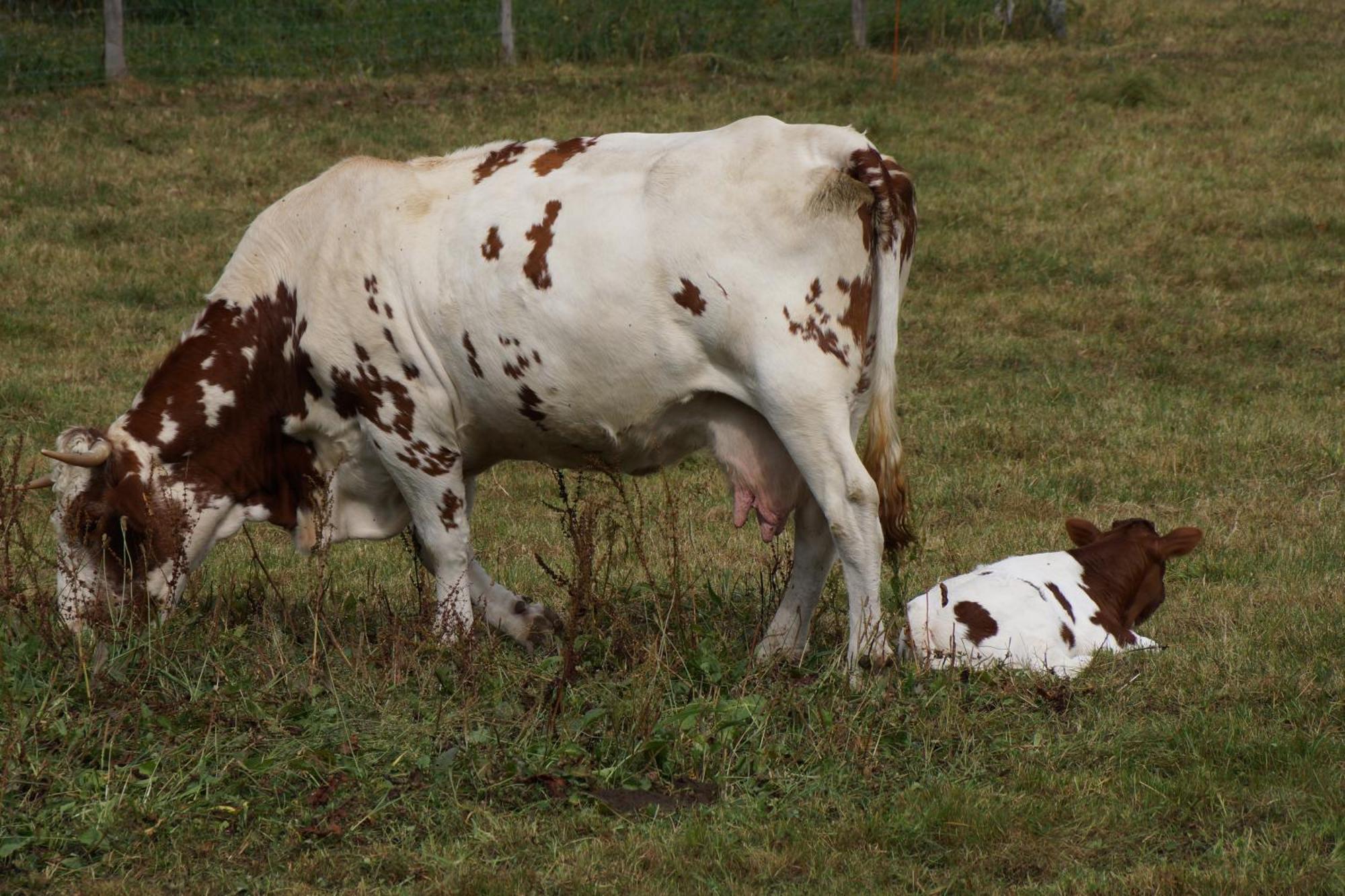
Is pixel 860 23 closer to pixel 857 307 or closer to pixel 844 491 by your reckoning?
pixel 857 307

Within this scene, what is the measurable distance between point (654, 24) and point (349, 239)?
43.3 feet

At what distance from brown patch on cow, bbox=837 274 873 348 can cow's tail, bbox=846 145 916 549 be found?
4 centimetres

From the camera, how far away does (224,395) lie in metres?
6.34

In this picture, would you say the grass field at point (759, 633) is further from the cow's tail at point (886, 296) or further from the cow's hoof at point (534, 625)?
the cow's tail at point (886, 296)

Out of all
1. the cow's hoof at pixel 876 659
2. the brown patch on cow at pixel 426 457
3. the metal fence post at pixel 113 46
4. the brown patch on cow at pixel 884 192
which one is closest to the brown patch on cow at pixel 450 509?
the brown patch on cow at pixel 426 457

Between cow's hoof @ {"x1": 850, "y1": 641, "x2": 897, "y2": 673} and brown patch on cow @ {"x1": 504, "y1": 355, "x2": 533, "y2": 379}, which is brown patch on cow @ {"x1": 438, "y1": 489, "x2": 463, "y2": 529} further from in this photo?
cow's hoof @ {"x1": 850, "y1": 641, "x2": 897, "y2": 673}

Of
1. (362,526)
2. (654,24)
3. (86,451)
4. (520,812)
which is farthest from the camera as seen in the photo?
(654,24)

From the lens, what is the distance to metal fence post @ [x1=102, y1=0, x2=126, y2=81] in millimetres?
16547

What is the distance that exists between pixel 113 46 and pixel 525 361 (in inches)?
503

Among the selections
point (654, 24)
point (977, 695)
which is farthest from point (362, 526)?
point (654, 24)

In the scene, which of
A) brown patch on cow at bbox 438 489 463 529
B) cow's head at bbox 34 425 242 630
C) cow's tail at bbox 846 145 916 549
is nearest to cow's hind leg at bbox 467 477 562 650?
brown patch on cow at bbox 438 489 463 529

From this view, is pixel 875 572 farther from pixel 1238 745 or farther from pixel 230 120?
pixel 230 120

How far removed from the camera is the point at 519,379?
590 cm

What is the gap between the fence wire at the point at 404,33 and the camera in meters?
17.5
